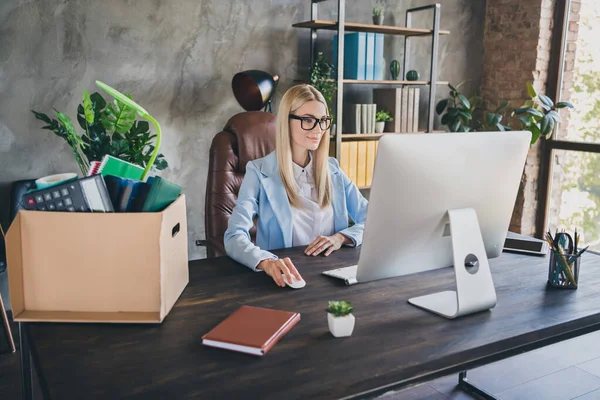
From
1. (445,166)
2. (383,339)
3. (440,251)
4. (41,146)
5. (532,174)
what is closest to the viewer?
(383,339)

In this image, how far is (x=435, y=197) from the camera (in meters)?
1.32

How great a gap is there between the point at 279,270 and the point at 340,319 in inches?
15.8

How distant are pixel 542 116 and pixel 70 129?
10.7 ft

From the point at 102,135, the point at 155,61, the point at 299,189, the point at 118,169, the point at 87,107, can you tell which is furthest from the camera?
the point at 155,61

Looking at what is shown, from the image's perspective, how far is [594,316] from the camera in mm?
1354

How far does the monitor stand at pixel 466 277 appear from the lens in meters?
1.34

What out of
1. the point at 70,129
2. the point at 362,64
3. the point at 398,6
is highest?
the point at 398,6

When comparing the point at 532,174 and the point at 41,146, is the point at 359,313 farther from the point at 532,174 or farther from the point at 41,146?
the point at 532,174

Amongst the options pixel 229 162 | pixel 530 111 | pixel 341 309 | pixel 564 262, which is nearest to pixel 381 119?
pixel 530 111

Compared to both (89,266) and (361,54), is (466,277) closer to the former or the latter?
(89,266)

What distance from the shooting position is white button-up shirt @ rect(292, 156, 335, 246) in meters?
2.15

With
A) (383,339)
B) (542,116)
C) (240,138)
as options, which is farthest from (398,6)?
(383,339)

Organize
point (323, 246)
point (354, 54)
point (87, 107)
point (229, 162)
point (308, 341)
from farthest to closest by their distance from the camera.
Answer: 1. point (354, 54)
2. point (229, 162)
3. point (87, 107)
4. point (323, 246)
5. point (308, 341)

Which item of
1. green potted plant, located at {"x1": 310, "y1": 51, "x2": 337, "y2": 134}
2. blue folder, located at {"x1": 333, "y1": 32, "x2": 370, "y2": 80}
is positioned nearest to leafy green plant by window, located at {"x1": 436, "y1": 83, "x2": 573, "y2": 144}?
blue folder, located at {"x1": 333, "y1": 32, "x2": 370, "y2": 80}
